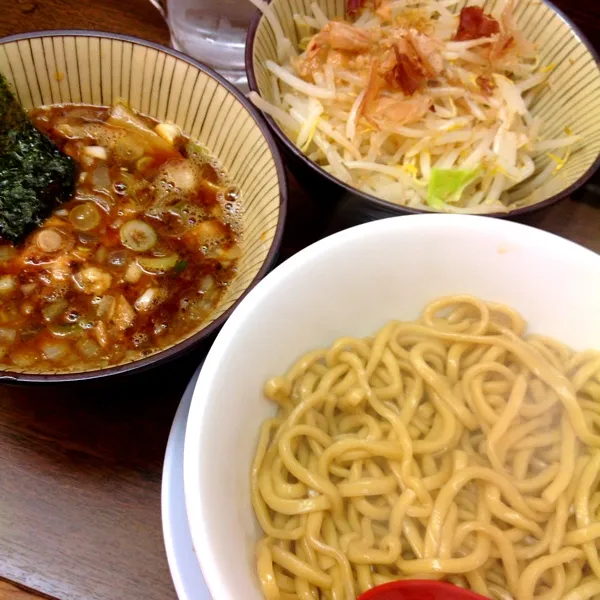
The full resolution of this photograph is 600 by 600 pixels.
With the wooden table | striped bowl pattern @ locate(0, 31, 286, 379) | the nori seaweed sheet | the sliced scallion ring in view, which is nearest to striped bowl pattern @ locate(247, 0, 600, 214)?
striped bowl pattern @ locate(0, 31, 286, 379)

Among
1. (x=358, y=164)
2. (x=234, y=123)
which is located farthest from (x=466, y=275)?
(x=234, y=123)

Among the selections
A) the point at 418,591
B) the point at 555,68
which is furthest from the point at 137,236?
the point at 555,68

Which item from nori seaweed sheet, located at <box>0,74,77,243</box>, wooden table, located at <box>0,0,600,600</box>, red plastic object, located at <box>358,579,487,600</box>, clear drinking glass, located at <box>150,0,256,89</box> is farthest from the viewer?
clear drinking glass, located at <box>150,0,256,89</box>

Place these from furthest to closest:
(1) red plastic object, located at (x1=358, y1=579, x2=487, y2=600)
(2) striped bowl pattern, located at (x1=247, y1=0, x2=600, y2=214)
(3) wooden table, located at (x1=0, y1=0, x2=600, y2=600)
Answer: (2) striped bowl pattern, located at (x1=247, y1=0, x2=600, y2=214), (3) wooden table, located at (x1=0, y1=0, x2=600, y2=600), (1) red plastic object, located at (x1=358, y1=579, x2=487, y2=600)

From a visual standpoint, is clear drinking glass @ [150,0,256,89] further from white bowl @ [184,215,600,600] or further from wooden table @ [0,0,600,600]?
white bowl @ [184,215,600,600]

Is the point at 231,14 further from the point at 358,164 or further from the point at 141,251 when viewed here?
the point at 141,251

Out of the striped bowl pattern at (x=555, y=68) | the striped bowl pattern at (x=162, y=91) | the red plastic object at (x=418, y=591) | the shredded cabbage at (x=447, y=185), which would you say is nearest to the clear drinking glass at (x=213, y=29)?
the striped bowl pattern at (x=555, y=68)
